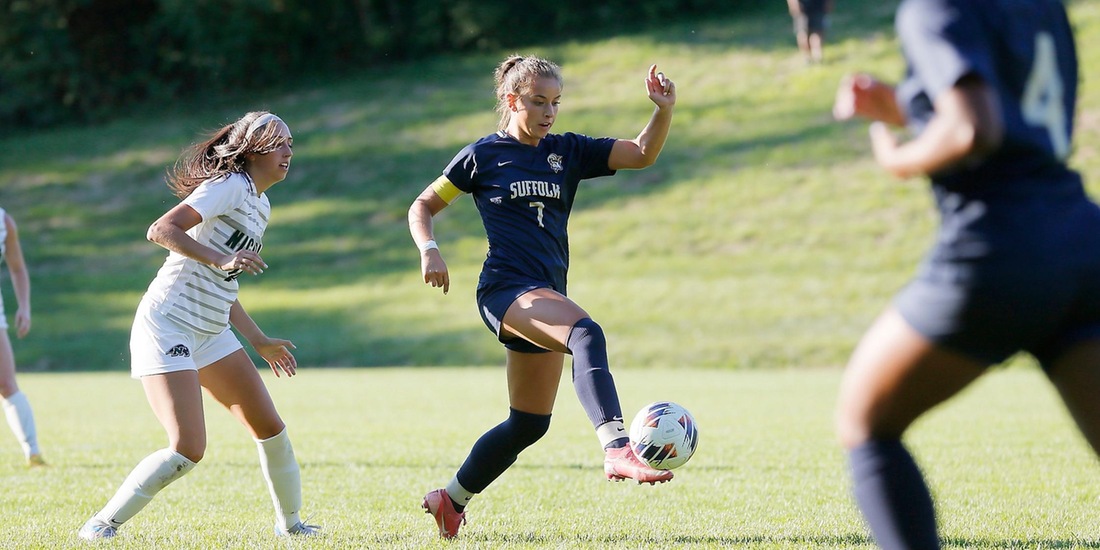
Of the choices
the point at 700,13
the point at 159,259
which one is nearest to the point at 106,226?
the point at 159,259

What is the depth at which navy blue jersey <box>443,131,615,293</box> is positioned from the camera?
4.84 metres

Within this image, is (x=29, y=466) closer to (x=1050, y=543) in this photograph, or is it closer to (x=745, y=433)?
(x=745, y=433)

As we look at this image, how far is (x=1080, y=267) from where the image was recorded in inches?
105

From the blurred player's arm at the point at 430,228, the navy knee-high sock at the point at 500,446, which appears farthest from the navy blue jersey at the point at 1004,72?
the navy knee-high sock at the point at 500,446

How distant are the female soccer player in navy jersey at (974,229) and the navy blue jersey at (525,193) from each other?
2.12 m

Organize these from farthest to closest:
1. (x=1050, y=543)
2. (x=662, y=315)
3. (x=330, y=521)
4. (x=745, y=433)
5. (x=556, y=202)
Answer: (x=662, y=315) → (x=745, y=433) → (x=330, y=521) → (x=556, y=202) → (x=1050, y=543)

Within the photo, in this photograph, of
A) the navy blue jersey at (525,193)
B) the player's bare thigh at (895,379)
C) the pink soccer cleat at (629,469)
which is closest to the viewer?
the player's bare thigh at (895,379)

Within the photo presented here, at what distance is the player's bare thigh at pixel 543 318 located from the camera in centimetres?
445

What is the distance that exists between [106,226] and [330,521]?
94.5 ft

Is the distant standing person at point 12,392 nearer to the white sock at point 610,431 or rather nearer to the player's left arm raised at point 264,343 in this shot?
the player's left arm raised at point 264,343

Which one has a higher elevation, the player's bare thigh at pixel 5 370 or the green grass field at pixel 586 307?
the player's bare thigh at pixel 5 370

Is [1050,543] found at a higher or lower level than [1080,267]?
lower

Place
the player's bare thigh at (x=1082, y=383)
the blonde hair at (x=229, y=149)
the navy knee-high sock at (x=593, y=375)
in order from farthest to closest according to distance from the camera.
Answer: the blonde hair at (x=229, y=149)
the navy knee-high sock at (x=593, y=375)
the player's bare thigh at (x=1082, y=383)

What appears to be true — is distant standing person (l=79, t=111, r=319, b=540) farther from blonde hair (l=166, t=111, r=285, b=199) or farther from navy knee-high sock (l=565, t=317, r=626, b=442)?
navy knee-high sock (l=565, t=317, r=626, b=442)
